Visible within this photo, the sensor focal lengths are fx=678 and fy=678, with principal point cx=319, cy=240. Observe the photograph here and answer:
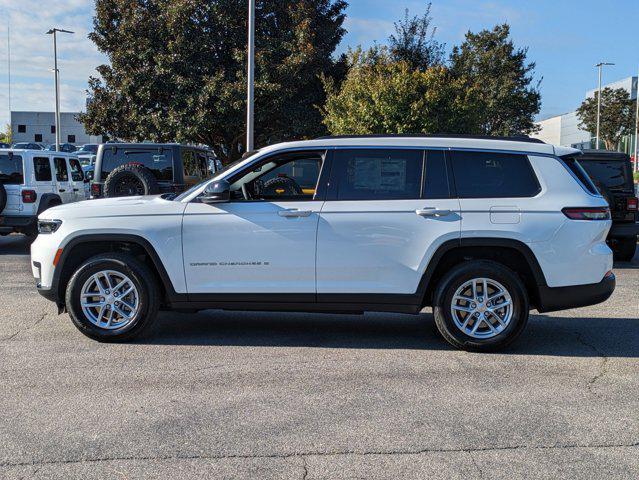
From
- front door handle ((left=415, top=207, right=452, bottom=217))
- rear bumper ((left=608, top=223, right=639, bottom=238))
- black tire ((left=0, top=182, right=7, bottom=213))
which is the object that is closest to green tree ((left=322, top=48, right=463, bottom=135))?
rear bumper ((left=608, top=223, right=639, bottom=238))

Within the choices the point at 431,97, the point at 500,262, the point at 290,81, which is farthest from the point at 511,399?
the point at 290,81

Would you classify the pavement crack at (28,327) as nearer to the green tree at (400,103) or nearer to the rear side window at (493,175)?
the rear side window at (493,175)

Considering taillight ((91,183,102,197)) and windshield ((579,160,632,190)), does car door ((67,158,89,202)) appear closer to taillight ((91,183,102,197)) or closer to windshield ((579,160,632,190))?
taillight ((91,183,102,197))

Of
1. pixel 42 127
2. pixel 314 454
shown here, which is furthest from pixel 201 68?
pixel 42 127

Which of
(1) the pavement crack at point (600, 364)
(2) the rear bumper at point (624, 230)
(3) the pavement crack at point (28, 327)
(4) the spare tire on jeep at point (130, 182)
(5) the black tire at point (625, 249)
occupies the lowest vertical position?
(1) the pavement crack at point (600, 364)

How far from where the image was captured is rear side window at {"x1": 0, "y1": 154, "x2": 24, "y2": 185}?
40.4 ft

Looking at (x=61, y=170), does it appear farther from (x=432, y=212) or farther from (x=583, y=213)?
(x=583, y=213)

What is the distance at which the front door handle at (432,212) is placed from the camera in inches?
227

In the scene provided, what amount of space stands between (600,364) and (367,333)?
6.90ft

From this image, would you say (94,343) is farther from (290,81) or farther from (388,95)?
(290,81)

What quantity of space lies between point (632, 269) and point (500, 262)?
6.16 metres

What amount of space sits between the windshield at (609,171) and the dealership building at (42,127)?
9063 centimetres

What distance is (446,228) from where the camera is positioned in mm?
5754

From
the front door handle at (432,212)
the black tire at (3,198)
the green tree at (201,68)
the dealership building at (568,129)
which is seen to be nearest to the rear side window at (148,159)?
the black tire at (3,198)
